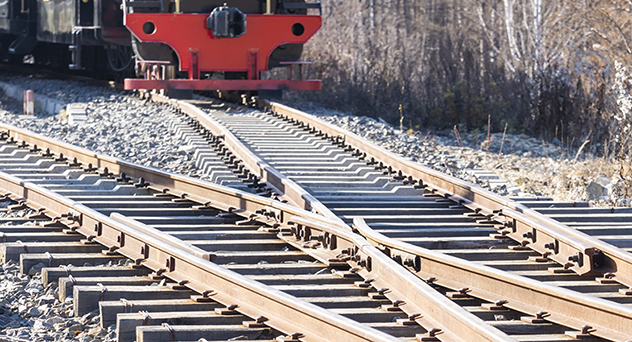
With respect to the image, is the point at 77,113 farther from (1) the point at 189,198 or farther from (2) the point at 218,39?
(1) the point at 189,198

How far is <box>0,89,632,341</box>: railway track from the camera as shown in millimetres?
3482

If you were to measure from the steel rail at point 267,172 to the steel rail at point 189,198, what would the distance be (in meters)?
0.31

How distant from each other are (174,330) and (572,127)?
345 inches

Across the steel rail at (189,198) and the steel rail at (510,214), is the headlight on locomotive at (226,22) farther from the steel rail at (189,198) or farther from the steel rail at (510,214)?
the steel rail at (189,198)

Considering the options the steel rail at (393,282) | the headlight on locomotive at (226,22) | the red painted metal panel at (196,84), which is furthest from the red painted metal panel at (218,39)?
the steel rail at (393,282)

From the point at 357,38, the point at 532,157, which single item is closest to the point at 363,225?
the point at 532,157

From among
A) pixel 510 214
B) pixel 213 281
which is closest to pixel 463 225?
pixel 510 214

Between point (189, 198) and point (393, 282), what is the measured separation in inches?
105

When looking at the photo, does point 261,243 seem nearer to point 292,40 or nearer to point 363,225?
point 363,225

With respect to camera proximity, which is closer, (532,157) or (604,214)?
(604,214)

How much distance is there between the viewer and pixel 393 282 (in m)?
3.90

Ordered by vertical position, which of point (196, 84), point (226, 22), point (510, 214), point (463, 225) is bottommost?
point (463, 225)

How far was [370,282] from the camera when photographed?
13.4ft

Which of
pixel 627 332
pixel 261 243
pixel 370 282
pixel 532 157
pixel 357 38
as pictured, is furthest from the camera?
pixel 357 38
